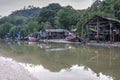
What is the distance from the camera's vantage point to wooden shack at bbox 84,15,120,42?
38219 mm

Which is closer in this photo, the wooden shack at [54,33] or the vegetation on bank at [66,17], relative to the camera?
the vegetation on bank at [66,17]

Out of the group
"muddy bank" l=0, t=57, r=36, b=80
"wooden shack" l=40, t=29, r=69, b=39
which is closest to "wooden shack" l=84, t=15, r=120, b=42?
"wooden shack" l=40, t=29, r=69, b=39

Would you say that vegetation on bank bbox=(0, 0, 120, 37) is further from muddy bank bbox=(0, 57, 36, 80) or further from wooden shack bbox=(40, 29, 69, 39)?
muddy bank bbox=(0, 57, 36, 80)

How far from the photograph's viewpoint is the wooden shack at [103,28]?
38.2 m

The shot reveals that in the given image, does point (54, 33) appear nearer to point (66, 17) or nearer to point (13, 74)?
point (66, 17)

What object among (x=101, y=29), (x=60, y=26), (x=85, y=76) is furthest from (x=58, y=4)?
(x=85, y=76)

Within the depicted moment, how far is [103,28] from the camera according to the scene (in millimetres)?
41344

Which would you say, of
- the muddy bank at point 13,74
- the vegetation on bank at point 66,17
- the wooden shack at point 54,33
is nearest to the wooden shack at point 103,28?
the vegetation on bank at point 66,17

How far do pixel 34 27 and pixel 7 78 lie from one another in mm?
60285

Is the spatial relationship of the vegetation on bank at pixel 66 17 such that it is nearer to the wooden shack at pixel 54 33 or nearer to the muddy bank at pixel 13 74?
the wooden shack at pixel 54 33

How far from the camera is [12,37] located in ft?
281

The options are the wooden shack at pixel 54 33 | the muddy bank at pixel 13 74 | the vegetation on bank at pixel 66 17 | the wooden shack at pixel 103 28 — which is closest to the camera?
the muddy bank at pixel 13 74

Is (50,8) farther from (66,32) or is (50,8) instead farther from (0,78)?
(0,78)

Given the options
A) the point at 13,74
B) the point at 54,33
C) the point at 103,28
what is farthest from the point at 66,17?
the point at 13,74
